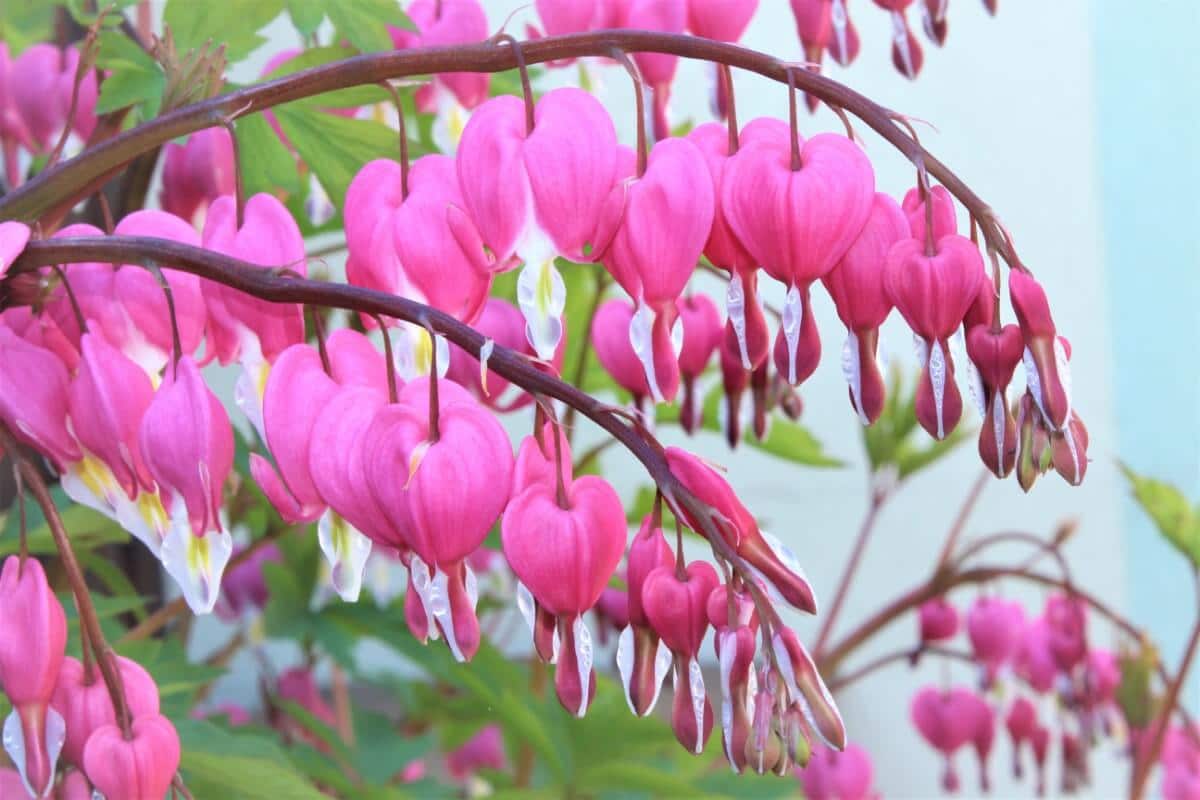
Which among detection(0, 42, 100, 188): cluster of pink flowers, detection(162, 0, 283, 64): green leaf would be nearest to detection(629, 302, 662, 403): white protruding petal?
detection(162, 0, 283, 64): green leaf

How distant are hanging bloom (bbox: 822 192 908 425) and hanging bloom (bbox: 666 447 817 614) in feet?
0.23

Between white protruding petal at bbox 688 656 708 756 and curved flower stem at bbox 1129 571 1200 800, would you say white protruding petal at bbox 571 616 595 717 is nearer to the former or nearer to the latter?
white protruding petal at bbox 688 656 708 756

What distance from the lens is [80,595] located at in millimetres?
437

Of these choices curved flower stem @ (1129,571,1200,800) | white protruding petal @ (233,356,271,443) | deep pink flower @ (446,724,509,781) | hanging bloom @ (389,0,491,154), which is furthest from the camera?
deep pink flower @ (446,724,509,781)

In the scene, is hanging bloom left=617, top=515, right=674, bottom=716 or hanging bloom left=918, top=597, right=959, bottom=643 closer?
hanging bloom left=617, top=515, right=674, bottom=716

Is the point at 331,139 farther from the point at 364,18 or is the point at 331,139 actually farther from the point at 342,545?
the point at 342,545

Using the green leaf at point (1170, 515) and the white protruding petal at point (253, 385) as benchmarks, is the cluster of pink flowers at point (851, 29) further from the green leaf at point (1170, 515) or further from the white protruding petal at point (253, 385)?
A: the green leaf at point (1170, 515)

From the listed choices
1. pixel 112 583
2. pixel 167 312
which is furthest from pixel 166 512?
pixel 112 583

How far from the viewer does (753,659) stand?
374 millimetres

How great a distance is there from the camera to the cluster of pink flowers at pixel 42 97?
2.85ft

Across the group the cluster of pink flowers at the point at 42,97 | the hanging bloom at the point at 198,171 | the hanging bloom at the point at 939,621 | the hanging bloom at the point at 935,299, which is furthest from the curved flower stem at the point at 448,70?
the hanging bloom at the point at 939,621

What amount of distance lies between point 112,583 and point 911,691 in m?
1.47

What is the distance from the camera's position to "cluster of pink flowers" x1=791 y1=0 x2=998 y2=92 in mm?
567

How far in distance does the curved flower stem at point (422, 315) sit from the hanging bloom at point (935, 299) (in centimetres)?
10
